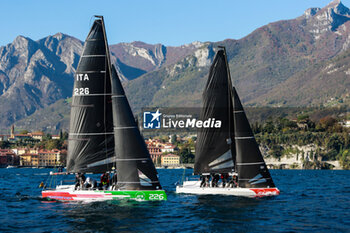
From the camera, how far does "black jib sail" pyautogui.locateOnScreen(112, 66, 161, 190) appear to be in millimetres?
40125

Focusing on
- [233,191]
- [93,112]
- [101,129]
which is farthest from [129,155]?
[233,191]

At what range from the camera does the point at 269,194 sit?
4669 centimetres

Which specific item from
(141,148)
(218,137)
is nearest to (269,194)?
(218,137)

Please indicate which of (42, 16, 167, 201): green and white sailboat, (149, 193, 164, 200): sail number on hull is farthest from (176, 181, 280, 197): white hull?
(149, 193, 164, 200): sail number on hull

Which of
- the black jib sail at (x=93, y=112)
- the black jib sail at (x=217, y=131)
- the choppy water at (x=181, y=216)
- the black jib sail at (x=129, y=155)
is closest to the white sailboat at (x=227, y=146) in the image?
the black jib sail at (x=217, y=131)

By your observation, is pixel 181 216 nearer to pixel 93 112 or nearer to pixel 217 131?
pixel 93 112

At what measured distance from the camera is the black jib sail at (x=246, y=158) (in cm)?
4550

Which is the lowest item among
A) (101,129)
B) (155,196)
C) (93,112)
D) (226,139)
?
(155,196)

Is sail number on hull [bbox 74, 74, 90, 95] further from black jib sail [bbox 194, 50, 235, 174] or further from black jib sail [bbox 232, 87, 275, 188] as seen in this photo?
black jib sail [bbox 232, 87, 275, 188]

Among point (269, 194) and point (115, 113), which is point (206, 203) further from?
point (115, 113)

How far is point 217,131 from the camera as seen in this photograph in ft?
155

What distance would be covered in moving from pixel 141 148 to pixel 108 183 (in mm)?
4229

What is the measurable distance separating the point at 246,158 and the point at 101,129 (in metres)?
12.2

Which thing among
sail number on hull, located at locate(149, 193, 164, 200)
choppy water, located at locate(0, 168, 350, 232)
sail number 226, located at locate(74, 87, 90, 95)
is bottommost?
choppy water, located at locate(0, 168, 350, 232)
